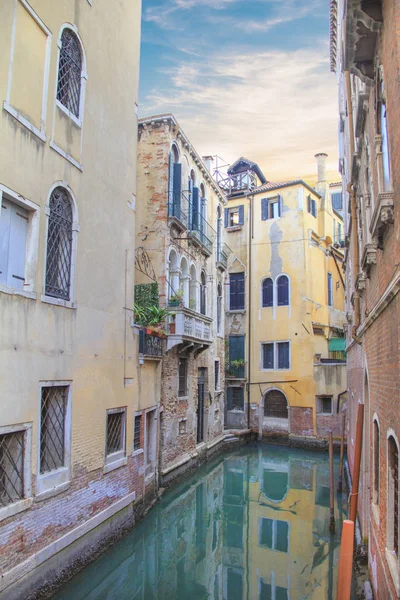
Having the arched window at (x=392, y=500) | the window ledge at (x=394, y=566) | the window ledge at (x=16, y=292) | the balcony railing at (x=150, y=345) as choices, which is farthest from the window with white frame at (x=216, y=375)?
the window ledge at (x=394, y=566)

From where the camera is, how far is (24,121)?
6805mm

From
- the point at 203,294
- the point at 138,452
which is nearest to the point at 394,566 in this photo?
the point at 138,452

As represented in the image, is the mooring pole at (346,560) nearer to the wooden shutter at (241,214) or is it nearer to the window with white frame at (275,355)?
the window with white frame at (275,355)

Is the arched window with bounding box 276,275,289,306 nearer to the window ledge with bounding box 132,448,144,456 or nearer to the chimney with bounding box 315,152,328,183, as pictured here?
the chimney with bounding box 315,152,328,183

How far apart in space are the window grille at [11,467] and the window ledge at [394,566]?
4.64 meters

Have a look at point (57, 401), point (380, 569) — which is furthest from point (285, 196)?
point (380, 569)

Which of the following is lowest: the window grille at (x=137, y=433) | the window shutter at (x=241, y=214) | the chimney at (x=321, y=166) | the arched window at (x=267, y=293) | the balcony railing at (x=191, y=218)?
the window grille at (x=137, y=433)

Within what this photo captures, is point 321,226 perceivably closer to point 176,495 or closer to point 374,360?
point 176,495

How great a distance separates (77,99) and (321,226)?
18028 millimetres

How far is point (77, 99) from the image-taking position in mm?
8547

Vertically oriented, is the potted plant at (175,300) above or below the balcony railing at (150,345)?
above

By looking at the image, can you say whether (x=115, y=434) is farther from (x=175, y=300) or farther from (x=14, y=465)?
(x=175, y=300)

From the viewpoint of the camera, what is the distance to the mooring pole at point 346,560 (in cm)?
445

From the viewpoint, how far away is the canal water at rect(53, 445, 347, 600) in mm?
7953
